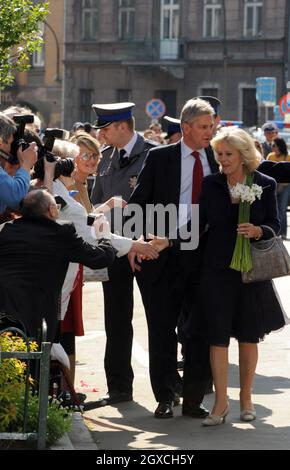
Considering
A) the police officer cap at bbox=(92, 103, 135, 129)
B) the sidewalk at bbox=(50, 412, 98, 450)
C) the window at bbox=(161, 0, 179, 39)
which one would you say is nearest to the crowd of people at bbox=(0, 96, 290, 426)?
the police officer cap at bbox=(92, 103, 135, 129)

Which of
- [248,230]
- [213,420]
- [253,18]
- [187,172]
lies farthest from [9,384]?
[253,18]

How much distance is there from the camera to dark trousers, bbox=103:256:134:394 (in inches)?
363

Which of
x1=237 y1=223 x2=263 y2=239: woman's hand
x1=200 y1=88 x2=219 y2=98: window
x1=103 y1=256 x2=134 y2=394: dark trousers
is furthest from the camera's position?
x1=200 y1=88 x2=219 y2=98: window

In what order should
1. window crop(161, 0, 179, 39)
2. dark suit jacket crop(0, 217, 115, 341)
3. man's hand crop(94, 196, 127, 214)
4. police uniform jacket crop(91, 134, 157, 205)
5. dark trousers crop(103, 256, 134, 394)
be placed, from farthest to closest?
window crop(161, 0, 179, 39)
police uniform jacket crop(91, 134, 157, 205)
dark trousers crop(103, 256, 134, 394)
man's hand crop(94, 196, 127, 214)
dark suit jacket crop(0, 217, 115, 341)

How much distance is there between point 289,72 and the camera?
172 ft

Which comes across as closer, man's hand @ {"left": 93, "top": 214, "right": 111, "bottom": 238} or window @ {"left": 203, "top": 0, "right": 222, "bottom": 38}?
man's hand @ {"left": 93, "top": 214, "right": 111, "bottom": 238}

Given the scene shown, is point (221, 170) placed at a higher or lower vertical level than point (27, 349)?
higher

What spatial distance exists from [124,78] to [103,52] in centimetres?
155

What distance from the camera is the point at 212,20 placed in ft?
182

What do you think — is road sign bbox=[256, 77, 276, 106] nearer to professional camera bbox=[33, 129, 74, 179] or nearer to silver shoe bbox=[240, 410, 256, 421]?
professional camera bbox=[33, 129, 74, 179]

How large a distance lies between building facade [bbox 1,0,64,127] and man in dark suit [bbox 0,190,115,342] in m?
53.8

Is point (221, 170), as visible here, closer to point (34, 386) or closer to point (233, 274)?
point (233, 274)

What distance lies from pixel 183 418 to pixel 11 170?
1961mm
